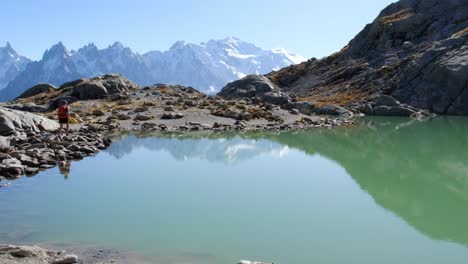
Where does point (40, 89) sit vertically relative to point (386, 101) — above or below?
above

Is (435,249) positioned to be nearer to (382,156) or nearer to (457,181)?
(457,181)

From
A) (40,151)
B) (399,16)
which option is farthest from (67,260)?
(399,16)

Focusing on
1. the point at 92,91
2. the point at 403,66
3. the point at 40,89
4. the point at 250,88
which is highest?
the point at 403,66

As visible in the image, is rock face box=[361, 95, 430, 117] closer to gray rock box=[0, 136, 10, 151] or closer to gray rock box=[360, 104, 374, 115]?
gray rock box=[360, 104, 374, 115]

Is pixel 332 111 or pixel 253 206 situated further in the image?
pixel 332 111

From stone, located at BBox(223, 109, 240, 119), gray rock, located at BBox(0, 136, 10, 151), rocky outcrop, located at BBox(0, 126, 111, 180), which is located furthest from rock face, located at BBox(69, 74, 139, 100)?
gray rock, located at BBox(0, 136, 10, 151)

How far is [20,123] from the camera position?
125ft

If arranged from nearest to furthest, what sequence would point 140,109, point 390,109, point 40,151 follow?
point 40,151, point 140,109, point 390,109

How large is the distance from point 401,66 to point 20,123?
8127 centimetres

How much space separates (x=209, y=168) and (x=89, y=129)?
23030mm

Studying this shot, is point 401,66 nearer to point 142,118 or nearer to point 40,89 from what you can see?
point 142,118

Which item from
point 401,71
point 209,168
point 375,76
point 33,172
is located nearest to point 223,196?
point 209,168

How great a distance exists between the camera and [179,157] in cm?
3406

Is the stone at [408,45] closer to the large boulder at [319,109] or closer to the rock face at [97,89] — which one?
the large boulder at [319,109]
